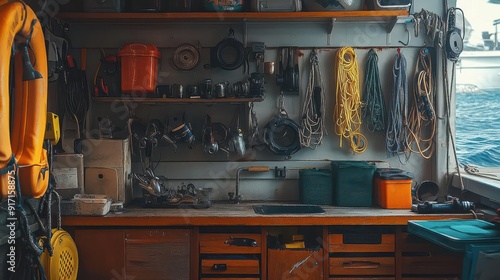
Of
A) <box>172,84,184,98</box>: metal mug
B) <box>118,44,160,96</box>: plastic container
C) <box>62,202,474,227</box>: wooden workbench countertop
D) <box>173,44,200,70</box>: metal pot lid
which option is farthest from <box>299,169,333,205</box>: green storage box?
<box>118,44,160,96</box>: plastic container

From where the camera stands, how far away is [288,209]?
392 centimetres

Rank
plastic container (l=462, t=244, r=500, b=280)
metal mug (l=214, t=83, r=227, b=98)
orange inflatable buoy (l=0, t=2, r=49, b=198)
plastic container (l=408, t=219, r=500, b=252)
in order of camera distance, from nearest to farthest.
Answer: orange inflatable buoy (l=0, t=2, r=49, b=198) < plastic container (l=462, t=244, r=500, b=280) < plastic container (l=408, t=219, r=500, b=252) < metal mug (l=214, t=83, r=227, b=98)

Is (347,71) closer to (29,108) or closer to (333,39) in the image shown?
(333,39)

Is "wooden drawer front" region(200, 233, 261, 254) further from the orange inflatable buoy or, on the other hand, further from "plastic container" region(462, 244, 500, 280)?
"plastic container" region(462, 244, 500, 280)

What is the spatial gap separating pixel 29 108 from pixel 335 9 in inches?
94.6

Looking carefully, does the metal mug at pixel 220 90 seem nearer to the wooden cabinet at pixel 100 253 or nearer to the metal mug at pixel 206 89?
the metal mug at pixel 206 89

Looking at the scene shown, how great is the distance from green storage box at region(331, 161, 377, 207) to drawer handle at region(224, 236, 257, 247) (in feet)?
2.84

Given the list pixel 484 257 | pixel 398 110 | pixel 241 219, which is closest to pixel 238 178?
pixel 241 219

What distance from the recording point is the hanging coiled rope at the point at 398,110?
4.27 m

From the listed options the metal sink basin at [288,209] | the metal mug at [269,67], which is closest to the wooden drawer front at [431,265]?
the metal sink basin at [288,209]

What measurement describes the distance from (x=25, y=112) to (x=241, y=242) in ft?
5.56

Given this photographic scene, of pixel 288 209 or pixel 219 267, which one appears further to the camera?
pixel 288 209

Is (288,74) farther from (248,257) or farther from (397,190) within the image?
→ (248,257)

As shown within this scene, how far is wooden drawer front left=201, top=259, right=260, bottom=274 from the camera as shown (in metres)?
3.63
